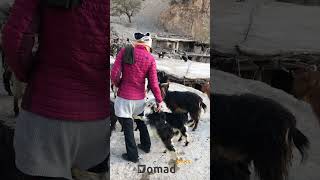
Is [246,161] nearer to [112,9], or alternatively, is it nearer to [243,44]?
[243,44]

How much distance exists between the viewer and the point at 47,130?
7.61ft

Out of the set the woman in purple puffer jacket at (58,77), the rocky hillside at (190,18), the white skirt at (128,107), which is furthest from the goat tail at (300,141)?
the woman in purple puffer jacket at (58,77)

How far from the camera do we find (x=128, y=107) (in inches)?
96.6

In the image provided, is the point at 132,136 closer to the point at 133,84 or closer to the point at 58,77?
the point at 133,84

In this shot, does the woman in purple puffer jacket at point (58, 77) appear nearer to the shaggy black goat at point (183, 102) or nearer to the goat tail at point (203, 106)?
the shaggy black goat at point (183, 102)

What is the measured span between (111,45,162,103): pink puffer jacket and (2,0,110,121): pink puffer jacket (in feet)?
0.21

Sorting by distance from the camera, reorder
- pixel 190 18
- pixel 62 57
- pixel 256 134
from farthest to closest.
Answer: pixel 256 134
pixel 190 18
pixel 62 57

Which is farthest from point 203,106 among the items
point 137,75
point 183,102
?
point 137,75

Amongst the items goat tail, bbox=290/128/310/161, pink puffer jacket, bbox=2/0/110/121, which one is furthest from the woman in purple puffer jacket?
goat tail, bbox=290/128/310/161

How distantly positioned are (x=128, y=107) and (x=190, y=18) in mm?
563

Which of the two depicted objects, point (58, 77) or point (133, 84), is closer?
point (58, 77)

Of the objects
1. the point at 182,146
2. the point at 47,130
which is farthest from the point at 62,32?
the point at 182,146

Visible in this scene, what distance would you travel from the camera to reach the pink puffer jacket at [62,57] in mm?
2217

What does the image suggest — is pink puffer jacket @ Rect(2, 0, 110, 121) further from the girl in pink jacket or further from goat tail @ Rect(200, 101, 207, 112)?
goat tail @ Rect(200, 101, 207, 112)
